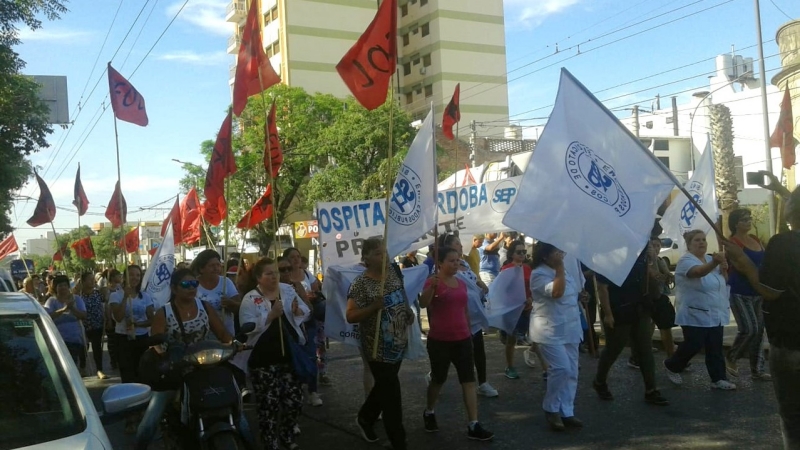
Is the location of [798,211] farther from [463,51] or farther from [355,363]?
[463,51]

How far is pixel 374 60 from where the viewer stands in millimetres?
7797

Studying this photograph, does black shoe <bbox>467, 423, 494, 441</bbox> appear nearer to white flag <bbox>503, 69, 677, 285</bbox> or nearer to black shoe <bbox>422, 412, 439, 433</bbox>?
black shoe <bbox>422, 412, 439, 433</bbox>

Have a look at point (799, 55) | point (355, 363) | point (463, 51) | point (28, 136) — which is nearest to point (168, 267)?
point (355, 363)

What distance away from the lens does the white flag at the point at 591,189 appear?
222 inches

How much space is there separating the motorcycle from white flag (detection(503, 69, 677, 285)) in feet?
7.38

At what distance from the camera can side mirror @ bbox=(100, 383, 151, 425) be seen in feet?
12.0

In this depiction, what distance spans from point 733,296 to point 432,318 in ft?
12.2

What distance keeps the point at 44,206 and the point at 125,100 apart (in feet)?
19.6

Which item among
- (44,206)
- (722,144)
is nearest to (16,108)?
(44,206)

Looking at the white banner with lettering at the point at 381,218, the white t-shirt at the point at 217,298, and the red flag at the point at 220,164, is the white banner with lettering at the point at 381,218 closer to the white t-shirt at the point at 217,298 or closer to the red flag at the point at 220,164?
A: the red flag at the point at 220,164

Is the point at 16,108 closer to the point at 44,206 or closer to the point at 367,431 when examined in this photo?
the point at 44,206

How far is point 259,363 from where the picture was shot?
6.54 metres

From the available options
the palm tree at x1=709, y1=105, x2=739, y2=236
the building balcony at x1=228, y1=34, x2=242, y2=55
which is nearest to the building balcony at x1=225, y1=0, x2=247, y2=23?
the building balcony at x1=228, y1=34, x2=242, y2=55

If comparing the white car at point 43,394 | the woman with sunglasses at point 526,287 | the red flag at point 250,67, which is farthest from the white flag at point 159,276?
the white car at point 43,394
